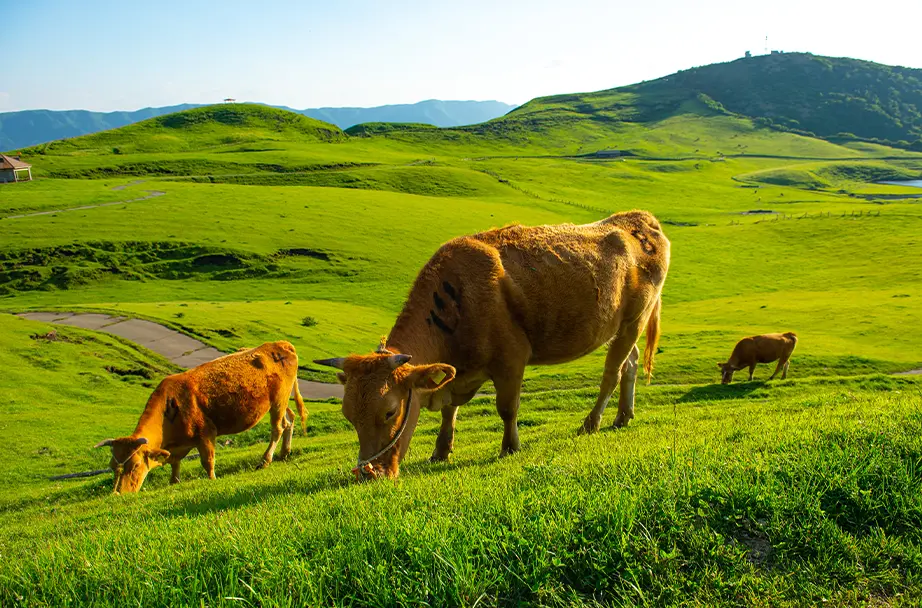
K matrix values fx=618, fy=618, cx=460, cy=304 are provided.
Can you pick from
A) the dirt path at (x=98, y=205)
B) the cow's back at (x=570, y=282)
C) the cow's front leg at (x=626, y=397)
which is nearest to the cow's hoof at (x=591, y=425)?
the cow's front leg at (x=626, y=397)

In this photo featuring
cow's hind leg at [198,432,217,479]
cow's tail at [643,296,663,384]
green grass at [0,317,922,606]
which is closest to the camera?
green grass at [0,317,922,606]

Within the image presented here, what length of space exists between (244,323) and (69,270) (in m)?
29.9

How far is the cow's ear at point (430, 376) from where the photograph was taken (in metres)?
8.10

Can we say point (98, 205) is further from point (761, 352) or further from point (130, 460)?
point (761, 352)

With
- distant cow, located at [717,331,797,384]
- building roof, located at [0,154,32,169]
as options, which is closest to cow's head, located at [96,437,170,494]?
distant cow, located at [717,331,797,384]

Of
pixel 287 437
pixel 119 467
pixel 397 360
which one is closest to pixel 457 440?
pixel 287 437

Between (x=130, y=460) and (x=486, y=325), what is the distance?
9.39 m

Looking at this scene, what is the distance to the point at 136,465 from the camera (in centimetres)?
1378

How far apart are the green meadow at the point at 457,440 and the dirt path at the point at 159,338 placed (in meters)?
1.10

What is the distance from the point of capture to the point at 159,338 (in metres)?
33.2

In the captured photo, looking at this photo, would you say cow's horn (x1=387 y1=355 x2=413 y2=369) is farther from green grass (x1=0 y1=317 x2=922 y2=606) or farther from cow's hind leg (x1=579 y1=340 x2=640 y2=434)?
cow's hind leg (x1=579 y1=340 x2=640 y2=434)

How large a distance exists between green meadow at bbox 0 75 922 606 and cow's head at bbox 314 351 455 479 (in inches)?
27.7

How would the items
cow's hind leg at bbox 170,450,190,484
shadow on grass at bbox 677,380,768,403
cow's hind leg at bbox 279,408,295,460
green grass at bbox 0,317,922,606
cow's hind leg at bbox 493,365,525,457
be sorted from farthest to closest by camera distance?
1. shadow on grass at bbox 677,380,768,403
2. cow's hind leg at bbox 279,408,295,460
3. cow's hind leg at bbox 170,450,190,484
4. cow's hind leg at bbox 493,365,525,457
5. green grass at bbox 0,317,922,606

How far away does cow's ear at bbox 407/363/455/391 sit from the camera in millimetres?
8102
